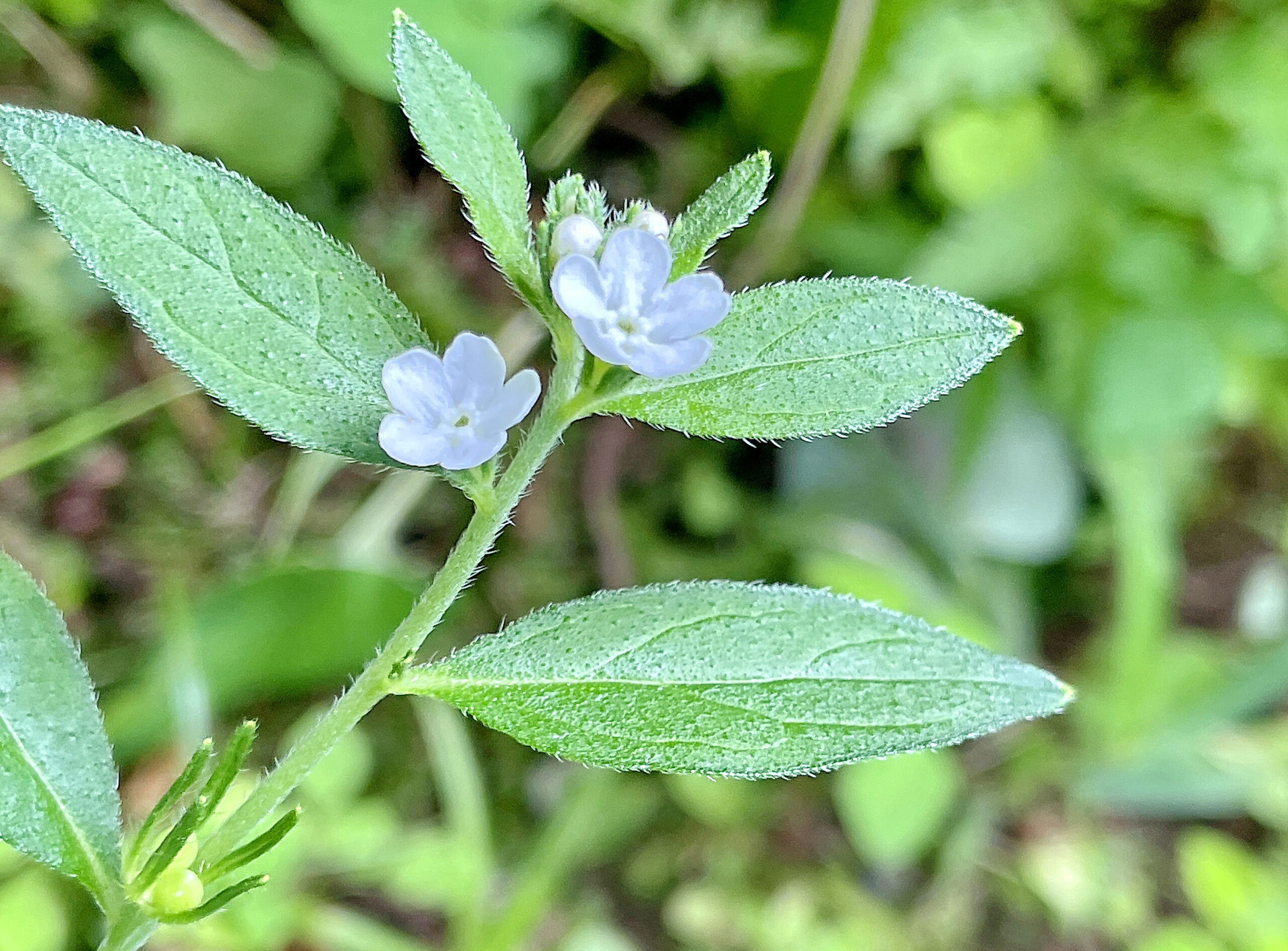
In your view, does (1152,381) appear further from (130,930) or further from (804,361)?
(130,930)

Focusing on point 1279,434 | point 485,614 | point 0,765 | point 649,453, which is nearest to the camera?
point 0,765

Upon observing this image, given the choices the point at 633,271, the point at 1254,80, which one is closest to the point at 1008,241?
A: the point at 1254,80

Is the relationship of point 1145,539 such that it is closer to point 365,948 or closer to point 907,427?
point 907,427

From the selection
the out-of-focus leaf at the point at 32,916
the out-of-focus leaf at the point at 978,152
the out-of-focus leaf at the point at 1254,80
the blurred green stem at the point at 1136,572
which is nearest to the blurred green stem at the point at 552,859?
the out-of-focus leaf at the point at 32,916

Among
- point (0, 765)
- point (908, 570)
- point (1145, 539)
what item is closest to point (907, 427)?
point (908, 570)

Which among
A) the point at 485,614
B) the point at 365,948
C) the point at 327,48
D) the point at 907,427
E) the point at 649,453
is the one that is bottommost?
the point at 365,948

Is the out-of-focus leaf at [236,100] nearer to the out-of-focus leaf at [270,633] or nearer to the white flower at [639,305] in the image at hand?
the out-of-focus leaf at [270,633]
